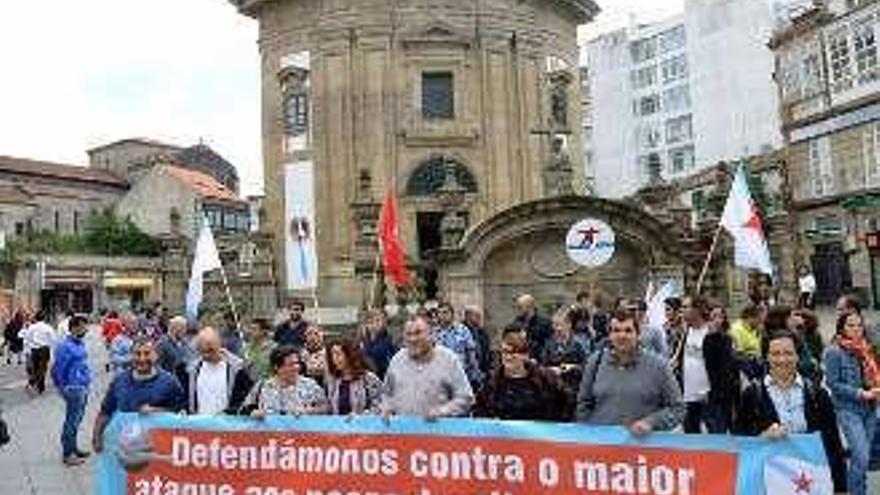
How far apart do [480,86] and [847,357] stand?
111ft

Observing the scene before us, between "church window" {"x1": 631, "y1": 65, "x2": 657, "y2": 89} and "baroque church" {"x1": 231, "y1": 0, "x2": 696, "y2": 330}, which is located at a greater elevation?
"church window" {"x1": 631, "y1": 65, "x2": 657, "y2": 89}

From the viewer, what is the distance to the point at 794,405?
8008 millimetres

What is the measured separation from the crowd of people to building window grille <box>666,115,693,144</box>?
246 ft

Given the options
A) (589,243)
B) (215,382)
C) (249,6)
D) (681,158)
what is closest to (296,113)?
(249,6)

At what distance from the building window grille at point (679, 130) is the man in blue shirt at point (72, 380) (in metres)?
75.4

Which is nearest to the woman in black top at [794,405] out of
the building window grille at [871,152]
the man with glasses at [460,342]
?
the man with glasses at [460,342]

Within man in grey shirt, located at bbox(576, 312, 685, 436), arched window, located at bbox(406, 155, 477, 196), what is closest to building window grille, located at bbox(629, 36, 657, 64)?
arched window, located at bbox(406, 155, 477, 196)

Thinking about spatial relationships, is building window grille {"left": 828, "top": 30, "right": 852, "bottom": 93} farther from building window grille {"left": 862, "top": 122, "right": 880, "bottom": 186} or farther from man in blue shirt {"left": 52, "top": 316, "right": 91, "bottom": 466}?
man in blue shirt {"left": 52, "top": 316, "right": 91, "bottom": 466}

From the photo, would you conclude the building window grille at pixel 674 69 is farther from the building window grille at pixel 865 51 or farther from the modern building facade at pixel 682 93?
the building window grille at pixel 865 51

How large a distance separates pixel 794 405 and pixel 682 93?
8158 cm

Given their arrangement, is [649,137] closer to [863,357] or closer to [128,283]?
[128,283]

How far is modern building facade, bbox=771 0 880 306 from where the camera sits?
42375 millimetres

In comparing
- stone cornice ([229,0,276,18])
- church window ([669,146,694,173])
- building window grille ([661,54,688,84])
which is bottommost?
church window ([669,146,694,173])

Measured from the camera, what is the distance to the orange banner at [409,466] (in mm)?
7312
